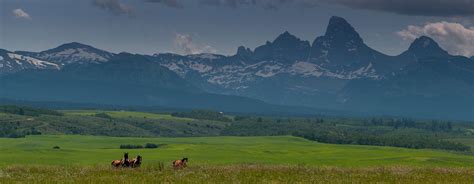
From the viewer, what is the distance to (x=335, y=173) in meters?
44.9

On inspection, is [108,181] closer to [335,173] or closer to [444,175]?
A: [335,173]

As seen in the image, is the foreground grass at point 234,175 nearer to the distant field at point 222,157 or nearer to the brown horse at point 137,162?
the brown horse at point 137,162

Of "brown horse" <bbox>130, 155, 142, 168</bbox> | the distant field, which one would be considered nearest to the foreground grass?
"brown horse" <bbox>130, 155, 142, 168</bbox>

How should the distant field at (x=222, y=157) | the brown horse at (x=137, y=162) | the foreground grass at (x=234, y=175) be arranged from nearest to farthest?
the foreground grass at (x=234, y=175), the brown horse at (x=137, y=162), the distant field at (x=222, y=157)

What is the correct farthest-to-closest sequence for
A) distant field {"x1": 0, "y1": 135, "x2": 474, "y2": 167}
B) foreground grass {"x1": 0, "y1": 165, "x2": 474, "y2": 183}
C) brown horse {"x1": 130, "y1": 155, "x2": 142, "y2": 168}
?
distant field {"x1": 0, "y1": 135, "x2": 474, "y2": 167} < brown horse {"x1": 130, "y1": 155, "x2": 142, "y2": 168} < foreground grass {"x1": 0, "y1": 165, "x2": 474, "y2": 183}

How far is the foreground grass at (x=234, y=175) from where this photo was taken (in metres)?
39.2

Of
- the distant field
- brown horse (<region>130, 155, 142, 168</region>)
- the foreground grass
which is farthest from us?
the distant field

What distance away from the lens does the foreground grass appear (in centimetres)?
3925

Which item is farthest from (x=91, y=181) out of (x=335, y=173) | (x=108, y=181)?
(x=335, y=173)

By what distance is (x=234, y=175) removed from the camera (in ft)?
137

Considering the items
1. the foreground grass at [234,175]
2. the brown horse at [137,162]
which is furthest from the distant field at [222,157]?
the foreground grass at [234,175]

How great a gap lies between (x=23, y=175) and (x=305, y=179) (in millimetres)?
14932

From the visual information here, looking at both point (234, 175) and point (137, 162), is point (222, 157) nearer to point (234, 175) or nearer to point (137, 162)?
point (137, 162)

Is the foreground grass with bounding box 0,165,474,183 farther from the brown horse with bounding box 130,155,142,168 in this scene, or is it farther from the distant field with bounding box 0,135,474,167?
the distant field with bounding box 0,135,474,167
